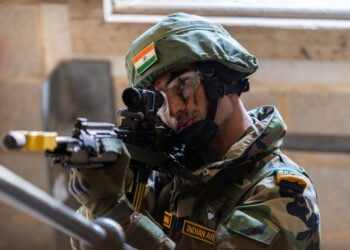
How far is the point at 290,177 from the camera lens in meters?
1.18

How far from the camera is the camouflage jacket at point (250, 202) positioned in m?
1.14

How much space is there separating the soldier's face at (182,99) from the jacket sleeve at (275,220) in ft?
0.68

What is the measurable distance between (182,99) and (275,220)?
31 cm

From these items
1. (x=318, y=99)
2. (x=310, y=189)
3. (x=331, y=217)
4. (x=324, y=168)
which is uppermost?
(x=310, y=189)

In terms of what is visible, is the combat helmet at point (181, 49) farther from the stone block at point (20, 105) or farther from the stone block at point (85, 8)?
the stone block at point (20, 105)

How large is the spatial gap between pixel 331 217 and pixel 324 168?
174 mm

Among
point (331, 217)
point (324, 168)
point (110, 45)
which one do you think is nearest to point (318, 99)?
point (324, 168)

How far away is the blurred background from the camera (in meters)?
1.99

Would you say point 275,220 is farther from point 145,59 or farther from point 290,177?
point 145,59

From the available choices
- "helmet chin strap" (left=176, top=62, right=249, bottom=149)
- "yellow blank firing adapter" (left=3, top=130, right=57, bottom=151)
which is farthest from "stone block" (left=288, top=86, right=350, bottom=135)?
"yellow blank firing adapter" (left=3, top=130, right=57, bottom=151)

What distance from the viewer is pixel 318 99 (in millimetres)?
2023

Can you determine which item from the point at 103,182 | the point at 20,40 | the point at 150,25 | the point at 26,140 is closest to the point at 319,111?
the point at 150,25

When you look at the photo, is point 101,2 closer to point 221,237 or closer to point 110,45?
point 110,45

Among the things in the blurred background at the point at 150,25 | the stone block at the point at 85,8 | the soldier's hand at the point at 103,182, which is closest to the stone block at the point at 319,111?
the blurred background at the point at 150,25
